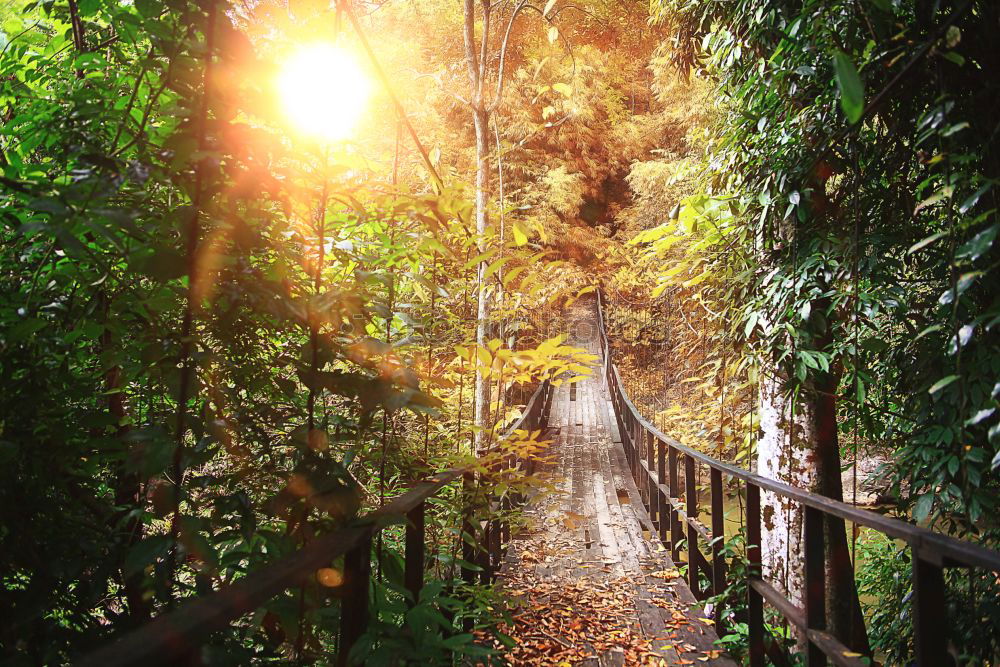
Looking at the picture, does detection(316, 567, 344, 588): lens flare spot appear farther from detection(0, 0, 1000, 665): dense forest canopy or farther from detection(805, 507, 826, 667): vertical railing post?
detection(805, 507, 826, 667): vertical railing post

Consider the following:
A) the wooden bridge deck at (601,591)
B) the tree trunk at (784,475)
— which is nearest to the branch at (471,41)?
the wooden bridge deck at (601,591)

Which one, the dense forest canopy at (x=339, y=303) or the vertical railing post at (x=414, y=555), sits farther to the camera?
the vertical railing post at (x=414, y=555)

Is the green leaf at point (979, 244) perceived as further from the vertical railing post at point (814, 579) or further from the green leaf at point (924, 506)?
the green leaf at point (924, 506)

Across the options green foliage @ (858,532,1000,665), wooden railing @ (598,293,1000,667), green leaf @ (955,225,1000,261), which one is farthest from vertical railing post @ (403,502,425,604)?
green foliage @ (858,532,1000,665)

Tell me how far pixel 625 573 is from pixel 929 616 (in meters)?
3.37

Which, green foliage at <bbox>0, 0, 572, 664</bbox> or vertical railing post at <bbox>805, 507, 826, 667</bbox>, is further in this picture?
vertical railing post at <bbox>805, 507, 826, 667</bbox>

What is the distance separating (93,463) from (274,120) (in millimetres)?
999

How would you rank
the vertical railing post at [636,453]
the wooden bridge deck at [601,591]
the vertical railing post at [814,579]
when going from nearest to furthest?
the vertical railing post at [814,579] → the wooden bridge deck at [601,591] → the vertical railing post at [636,453]

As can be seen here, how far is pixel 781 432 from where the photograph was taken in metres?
3.53

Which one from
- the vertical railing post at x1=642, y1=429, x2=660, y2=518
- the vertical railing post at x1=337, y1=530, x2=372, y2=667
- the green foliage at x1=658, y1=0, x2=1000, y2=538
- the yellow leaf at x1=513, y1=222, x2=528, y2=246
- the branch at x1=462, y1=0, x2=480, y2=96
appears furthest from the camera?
the vertical railing post at x1=642, y1=429, x2=660, y2=518

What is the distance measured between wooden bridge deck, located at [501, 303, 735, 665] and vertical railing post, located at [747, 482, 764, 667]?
18.6 inches

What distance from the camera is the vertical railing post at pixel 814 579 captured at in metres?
2.01

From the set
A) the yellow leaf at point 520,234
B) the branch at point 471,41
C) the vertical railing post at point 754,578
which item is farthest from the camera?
the branch at point 471,41

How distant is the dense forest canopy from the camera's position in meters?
1.05
